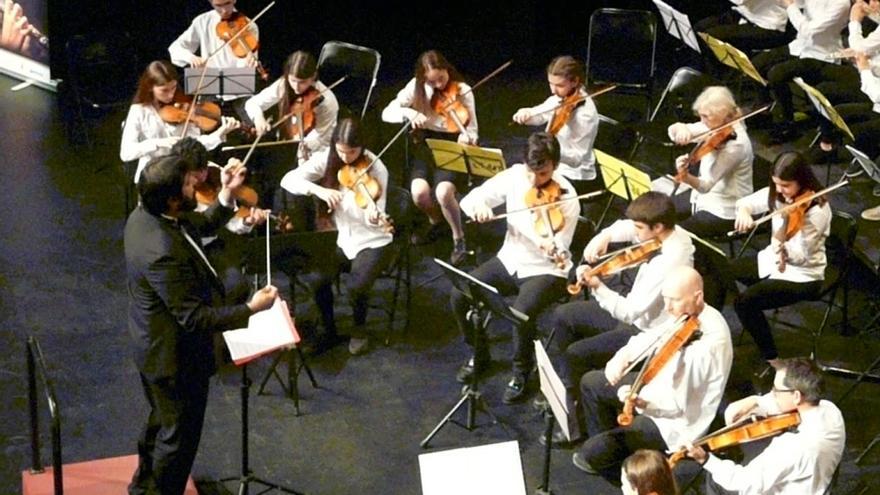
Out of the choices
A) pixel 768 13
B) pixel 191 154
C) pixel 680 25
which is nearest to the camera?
pixel 191 154

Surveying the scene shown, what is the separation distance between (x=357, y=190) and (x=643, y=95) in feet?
11.3

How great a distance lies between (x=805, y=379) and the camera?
570cm

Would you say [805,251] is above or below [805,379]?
below

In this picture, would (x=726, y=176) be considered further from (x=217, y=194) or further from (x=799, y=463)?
(x=217, y=194)

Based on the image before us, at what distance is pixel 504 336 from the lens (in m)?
8.05

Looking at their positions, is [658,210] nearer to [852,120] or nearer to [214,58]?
[852,120]

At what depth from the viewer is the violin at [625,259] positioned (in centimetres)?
681

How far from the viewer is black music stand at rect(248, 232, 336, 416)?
7043 mm

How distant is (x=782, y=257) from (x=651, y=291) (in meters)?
1.00

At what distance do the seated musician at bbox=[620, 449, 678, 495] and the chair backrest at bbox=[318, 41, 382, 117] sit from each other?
4.92 metres

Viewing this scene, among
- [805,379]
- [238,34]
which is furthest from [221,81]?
[805,379]

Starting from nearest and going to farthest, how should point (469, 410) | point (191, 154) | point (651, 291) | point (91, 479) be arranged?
point (191, 154), point (91, 479), point (651, 291), point (469, 410)

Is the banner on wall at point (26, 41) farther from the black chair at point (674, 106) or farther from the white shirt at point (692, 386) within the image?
the white shirt at point (692, 386)

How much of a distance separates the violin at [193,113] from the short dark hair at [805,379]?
4123 millimetres
